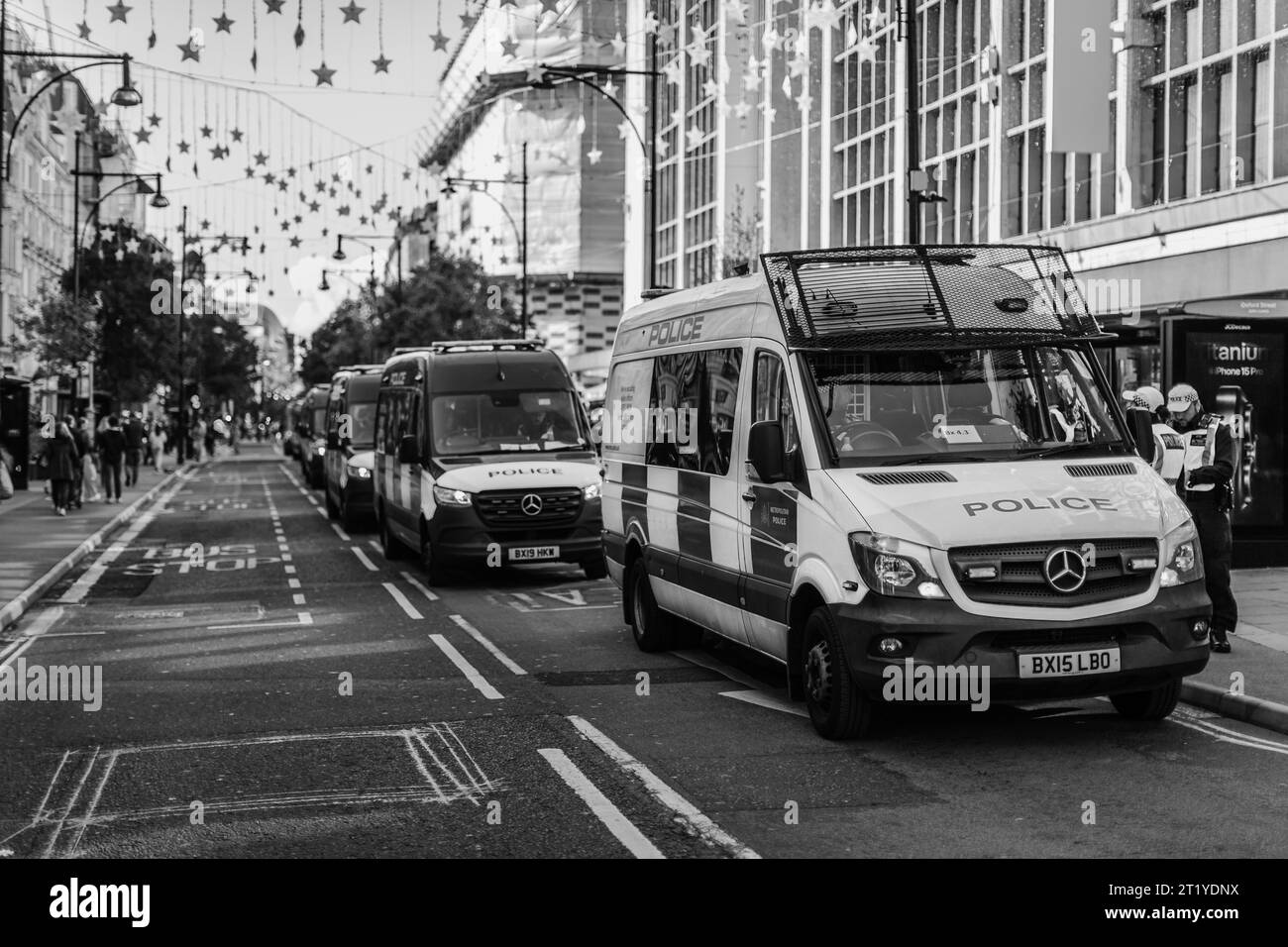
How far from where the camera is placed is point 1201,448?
1122cm

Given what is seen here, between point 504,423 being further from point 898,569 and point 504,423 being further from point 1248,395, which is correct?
point 898,569

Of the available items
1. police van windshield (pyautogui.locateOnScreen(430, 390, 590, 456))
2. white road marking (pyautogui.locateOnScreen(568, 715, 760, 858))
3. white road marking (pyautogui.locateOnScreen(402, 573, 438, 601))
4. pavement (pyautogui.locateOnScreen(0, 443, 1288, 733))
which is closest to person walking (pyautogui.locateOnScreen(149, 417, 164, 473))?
pavement (pyautogui.locateOnScreen(0, 443, 1288, 733))

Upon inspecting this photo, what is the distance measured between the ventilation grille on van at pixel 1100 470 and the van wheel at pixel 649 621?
4.06 metres

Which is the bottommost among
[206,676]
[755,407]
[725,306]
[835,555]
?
[206,676]

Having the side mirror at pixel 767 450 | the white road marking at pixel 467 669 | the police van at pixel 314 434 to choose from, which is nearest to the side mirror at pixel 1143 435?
the side mirror at pixel 767 450

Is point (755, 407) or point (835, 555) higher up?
point (755, 407)

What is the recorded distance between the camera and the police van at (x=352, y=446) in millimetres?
25688

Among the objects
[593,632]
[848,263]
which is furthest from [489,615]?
[848,263]

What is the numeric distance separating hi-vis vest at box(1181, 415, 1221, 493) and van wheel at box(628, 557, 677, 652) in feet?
12.4

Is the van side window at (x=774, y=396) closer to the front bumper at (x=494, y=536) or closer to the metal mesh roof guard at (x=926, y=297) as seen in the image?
the metal mesh roof guard at (x=926, y=297)

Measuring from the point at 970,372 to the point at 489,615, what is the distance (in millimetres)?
6733

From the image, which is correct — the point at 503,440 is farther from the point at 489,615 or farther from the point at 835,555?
the point at 835,555

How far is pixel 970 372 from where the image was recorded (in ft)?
29.7
